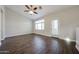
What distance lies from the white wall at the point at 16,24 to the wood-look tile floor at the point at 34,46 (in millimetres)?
95

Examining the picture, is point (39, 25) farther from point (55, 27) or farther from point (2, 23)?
point (2, 23)

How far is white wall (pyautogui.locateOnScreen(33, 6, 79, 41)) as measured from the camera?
5.16ft

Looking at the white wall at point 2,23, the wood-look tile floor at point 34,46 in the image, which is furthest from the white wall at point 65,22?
the white wall at point 2,23

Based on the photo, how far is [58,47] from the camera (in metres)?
1.62

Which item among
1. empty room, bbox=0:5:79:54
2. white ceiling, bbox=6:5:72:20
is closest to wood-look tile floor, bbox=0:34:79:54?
empty room, bbox=0:5:79:54

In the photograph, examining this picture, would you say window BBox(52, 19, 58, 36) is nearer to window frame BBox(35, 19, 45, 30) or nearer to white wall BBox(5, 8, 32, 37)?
window frame BBox(35, 19, 45, 30)

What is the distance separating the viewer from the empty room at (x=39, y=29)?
5.11ft

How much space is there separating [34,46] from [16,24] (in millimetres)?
523

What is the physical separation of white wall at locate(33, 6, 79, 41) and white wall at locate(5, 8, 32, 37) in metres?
0.17

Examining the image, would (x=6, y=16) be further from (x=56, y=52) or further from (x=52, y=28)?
(x=56, y=52)

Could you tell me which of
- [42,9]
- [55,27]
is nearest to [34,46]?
[55,27]
